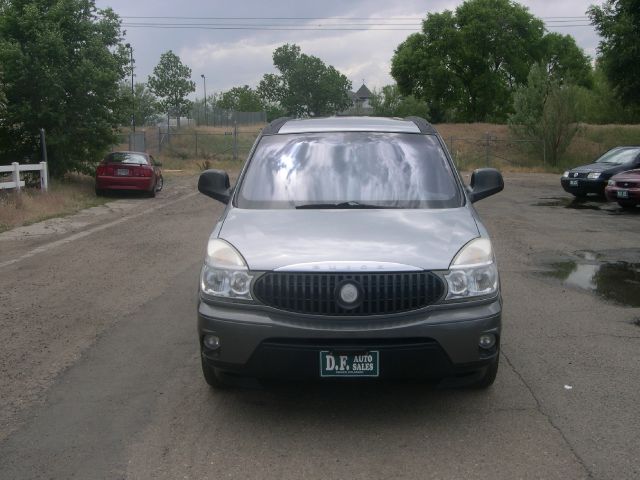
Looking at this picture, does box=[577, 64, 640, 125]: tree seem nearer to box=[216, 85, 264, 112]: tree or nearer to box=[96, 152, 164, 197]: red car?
box=[96, 152, 164, 197]: red car

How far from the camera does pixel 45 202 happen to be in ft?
58.2

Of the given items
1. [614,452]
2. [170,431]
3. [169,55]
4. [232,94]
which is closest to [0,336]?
[170,431]

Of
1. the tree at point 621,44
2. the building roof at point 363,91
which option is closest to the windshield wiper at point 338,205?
the tree at point 621,44

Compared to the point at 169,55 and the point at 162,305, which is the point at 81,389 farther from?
the point at 169,55

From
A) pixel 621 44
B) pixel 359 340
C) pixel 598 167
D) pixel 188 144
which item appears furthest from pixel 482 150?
pixel 359 340

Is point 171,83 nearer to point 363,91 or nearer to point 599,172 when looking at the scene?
point 599,172

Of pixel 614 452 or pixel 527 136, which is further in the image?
pixel 527 136

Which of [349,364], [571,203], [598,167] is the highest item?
[598,167]

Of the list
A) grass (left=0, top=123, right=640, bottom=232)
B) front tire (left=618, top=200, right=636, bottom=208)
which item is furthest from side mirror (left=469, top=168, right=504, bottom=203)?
grass (left=0, top=123, right=640, bottom=232)

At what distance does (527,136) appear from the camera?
3944 centimetres

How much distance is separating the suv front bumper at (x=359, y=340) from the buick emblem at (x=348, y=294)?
9cm

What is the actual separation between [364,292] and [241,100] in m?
114

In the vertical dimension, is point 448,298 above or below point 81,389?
above

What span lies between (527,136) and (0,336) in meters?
36.3
